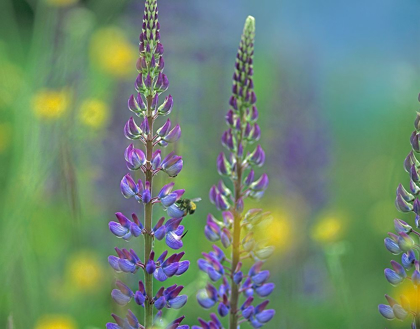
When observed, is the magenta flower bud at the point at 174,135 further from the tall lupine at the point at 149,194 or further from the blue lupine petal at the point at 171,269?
the blue lupine petal at the point at 171,269

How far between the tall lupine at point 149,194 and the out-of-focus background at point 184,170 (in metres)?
0.57

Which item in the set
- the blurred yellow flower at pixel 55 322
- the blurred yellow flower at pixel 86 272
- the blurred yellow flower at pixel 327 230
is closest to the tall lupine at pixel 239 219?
the blurred yellow flower at pixel 55 322

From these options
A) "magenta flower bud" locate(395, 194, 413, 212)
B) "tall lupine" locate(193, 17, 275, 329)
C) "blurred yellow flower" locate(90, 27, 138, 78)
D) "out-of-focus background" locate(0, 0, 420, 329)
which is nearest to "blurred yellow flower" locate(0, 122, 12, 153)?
"out-of-focus background" locate(0, 0, 420, 329)

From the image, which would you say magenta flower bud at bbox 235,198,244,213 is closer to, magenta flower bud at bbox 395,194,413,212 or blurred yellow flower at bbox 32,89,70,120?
magenta flower bud at bbox 395,194,413,212

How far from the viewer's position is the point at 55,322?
272cm

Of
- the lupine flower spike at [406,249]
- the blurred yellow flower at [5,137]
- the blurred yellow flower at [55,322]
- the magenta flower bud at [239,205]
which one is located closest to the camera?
the lupine flower spike at [406,249]

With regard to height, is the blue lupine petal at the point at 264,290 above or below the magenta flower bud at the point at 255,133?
below

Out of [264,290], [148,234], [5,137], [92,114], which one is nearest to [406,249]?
[264,290]

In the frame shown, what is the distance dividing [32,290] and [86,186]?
72.4 inches

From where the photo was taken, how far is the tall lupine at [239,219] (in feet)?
5.46

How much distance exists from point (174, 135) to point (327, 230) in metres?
2.10

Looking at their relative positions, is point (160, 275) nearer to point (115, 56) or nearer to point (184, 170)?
point (184, 170)

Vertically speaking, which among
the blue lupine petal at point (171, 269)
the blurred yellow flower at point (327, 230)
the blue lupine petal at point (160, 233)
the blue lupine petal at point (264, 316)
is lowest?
the blurred yellow flower at point (327, 230)

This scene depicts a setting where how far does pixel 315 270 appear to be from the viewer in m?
4.40
